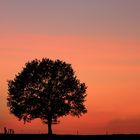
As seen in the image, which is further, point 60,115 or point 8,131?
point 60,115

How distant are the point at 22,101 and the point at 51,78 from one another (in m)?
8.07

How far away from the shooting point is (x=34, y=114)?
10081cm

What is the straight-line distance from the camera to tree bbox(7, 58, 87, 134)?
100375 mm

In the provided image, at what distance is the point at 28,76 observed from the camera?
102500 mm

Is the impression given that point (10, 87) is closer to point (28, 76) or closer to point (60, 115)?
point (28, 76)

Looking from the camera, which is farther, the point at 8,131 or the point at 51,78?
the point at 51,78

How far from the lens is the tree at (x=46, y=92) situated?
100 meters

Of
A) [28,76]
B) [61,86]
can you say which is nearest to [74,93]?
[61,86]

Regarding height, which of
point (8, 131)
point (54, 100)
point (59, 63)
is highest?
point (59, 63)

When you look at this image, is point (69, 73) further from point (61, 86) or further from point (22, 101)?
point (22, 101)

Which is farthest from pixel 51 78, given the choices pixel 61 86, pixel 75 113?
pixel 75 113

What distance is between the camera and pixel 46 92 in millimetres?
100438

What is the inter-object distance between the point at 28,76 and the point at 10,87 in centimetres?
496

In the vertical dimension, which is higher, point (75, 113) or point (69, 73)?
point (69, 73)
